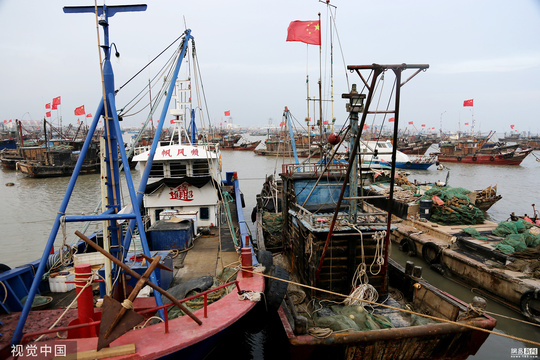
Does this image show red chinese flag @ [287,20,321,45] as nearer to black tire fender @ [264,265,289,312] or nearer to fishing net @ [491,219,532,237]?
fishing net @ [491,219,532,237]

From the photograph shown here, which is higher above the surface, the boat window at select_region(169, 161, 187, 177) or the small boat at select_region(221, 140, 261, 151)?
the small boat at select_region(221, 140, 261, 151)

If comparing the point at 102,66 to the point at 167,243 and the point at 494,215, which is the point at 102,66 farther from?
the point at 494,215

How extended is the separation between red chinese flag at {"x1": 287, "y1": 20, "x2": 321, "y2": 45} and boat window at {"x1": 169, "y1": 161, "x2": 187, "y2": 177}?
725 cm

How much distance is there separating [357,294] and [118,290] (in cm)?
542

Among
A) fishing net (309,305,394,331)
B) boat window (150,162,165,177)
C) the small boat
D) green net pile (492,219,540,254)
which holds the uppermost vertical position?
the small boat

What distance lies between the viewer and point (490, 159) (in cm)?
4659

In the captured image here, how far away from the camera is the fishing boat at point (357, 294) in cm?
625

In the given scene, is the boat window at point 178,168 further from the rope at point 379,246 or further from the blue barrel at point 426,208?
the blue barrel at point 426,208

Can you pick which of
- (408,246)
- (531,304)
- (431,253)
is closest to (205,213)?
(408,246)

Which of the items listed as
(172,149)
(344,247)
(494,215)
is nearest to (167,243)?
(172,149)

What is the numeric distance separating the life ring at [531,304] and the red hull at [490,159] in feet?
148

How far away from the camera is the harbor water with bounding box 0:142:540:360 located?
28.5 ft

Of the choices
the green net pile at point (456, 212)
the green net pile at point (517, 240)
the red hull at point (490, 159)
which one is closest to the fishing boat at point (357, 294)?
the green net pile at point (517, 240)

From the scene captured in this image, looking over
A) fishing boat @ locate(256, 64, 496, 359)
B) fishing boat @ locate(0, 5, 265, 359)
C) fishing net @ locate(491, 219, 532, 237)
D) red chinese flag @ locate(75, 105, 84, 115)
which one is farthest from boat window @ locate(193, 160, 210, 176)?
red chinese flag @ locate(75, 105, 84, 115)
